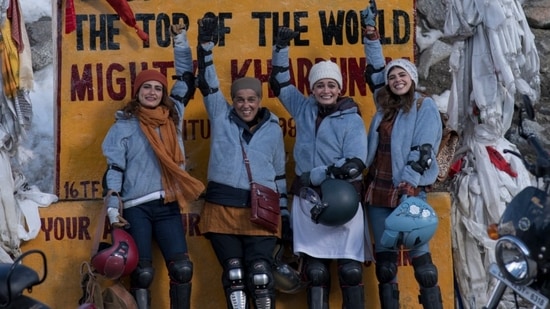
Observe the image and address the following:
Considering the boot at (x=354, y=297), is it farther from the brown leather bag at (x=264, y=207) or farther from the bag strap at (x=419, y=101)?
the bag strap at (x=419, y=101)

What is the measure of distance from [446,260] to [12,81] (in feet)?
12.1

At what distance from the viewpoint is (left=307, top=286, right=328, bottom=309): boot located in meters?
8.89

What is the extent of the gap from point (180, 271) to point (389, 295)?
1.53 metres

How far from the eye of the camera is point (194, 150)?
394 inches

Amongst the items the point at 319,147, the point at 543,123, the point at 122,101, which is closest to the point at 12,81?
the point at 122,101

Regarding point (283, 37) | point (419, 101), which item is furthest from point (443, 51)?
point (283, 37)

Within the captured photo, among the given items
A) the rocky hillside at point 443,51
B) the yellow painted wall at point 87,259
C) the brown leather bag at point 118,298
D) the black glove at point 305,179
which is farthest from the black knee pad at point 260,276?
the rocky hillside at point 443,51

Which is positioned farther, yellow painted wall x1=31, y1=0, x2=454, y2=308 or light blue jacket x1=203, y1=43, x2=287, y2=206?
yellow painted wall x1=31, y1=0, x2=454, y2=308

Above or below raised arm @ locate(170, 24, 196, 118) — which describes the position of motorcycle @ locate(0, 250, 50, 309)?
below

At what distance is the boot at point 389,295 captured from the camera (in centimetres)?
887

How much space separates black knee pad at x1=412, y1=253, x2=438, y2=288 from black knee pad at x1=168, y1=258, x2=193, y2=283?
165 centimetres

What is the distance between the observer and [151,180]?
902 cm

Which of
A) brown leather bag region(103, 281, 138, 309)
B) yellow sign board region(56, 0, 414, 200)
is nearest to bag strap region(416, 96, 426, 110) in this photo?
yellow sign board region(56, 0, 414, 200)

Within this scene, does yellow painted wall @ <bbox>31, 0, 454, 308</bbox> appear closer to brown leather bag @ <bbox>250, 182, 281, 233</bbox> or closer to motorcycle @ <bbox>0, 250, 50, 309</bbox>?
brown leather bag @ <bbox>250, 182, 281, 233</bbox>
